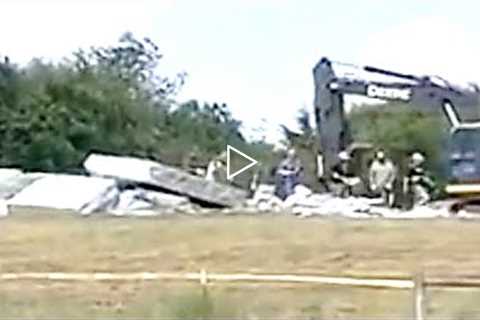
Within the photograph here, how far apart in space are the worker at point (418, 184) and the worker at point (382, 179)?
497 millimetres

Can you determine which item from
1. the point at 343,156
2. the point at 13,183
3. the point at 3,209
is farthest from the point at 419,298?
the point at 343,156

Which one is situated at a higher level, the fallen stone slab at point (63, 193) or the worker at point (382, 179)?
the worker at point (382, 179)

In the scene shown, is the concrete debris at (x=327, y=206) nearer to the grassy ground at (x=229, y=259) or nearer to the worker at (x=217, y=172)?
the worker at (x=217, y=172)

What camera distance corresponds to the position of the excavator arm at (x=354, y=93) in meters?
51.5

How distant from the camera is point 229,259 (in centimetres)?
2533

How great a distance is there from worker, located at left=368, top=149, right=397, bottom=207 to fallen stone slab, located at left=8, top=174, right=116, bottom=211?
322 inches

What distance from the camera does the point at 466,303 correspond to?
54.3 ft

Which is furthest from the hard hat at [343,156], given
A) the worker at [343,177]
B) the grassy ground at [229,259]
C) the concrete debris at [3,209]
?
the grassy ground at [229,259]

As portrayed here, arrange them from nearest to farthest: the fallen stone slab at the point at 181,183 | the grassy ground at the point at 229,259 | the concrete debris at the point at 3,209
A: the grassy ground at the point at 229,259
the concrete debris at the point at 3,209
the fallen stone slab at the point at 181,183

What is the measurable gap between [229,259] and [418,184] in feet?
78.2

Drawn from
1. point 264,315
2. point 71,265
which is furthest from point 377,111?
point 264,315

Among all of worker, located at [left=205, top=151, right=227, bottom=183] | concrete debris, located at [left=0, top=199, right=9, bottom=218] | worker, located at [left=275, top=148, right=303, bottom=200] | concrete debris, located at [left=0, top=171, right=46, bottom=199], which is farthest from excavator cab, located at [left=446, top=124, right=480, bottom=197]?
concrete debris, located at [left=0, top=199, right=9, bottom=218]

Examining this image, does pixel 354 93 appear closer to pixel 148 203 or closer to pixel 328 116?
pixel 328 116

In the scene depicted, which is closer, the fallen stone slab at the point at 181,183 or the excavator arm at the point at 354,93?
the fallen stone slab at the point at 181,183
